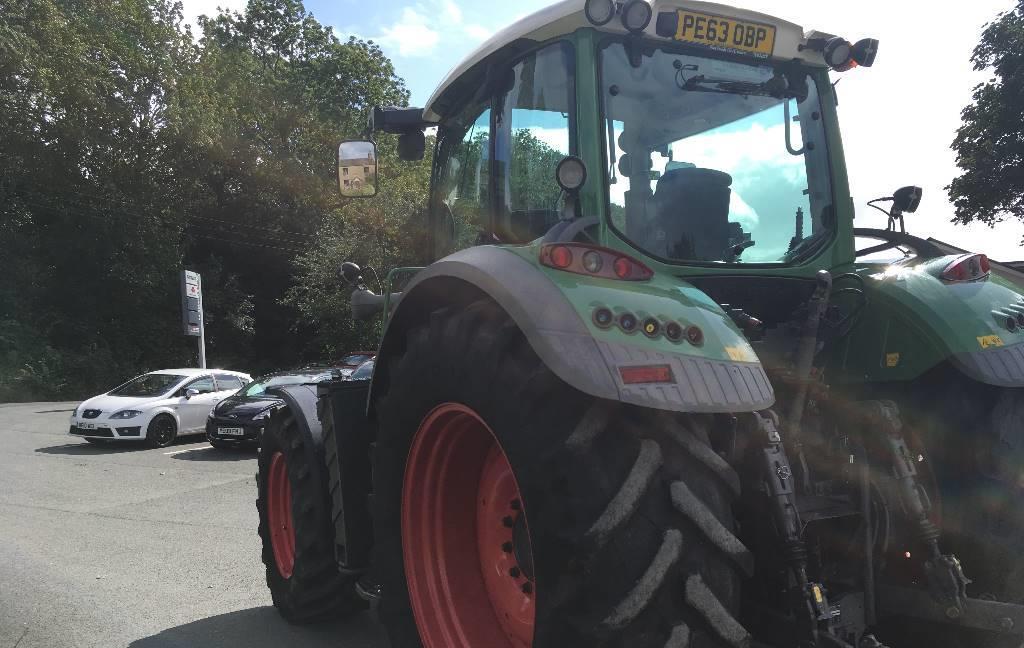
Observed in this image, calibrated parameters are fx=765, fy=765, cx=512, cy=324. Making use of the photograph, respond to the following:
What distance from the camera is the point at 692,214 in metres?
2.85

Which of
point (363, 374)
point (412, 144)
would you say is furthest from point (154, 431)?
point (412, 144)

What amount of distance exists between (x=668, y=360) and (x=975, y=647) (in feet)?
4.49

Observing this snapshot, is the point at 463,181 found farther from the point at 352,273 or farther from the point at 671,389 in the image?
the point at 671,389

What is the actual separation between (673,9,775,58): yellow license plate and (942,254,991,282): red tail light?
1069 mm

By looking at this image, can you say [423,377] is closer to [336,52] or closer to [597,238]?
[597,238]

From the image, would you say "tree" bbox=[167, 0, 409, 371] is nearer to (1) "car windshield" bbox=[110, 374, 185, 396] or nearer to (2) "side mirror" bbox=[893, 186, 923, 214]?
(1) "car windshield" bbox=[110, 374, 185, 396]

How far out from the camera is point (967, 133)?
24172 millimetres

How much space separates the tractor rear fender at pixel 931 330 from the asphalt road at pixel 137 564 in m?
2.79

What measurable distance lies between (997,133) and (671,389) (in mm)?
25997

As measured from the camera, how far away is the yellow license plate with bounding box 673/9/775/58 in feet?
9.18

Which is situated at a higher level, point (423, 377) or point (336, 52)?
point (336, 52)

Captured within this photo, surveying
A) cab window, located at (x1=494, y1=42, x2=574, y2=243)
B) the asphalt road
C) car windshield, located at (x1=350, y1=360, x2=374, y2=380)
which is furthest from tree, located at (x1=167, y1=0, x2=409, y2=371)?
cab window, located at (x1=494, y1=42, x2=574, y2=243)

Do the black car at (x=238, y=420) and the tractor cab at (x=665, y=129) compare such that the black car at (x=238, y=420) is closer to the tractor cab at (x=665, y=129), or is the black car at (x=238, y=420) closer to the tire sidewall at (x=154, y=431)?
the tire sidewall at (x=154, y=431)

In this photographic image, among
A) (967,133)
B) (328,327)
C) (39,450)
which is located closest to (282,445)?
(39,450)
